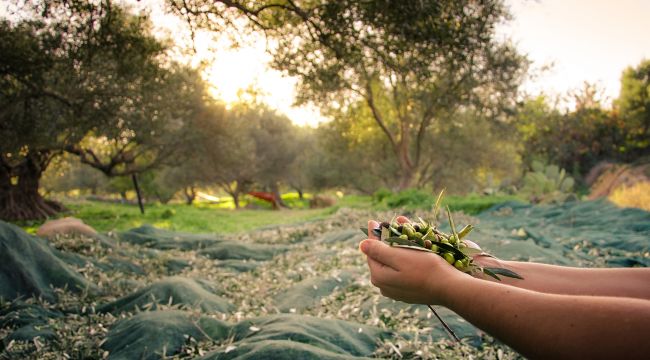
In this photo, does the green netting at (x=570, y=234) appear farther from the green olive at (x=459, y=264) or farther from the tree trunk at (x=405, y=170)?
the tree trunk at (x=405, y=170)

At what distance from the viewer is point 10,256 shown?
19.4ft

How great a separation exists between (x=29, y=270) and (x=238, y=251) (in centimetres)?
461

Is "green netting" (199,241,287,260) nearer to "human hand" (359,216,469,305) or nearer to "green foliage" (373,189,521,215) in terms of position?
"green foliage" (373,189,521,215)

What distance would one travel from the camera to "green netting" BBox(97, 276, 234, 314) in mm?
5422

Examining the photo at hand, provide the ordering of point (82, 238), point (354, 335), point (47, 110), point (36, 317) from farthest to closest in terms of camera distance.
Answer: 1. point (47, 110)
2. point (82, 238)
3. point (36, 317)
4. point (354, 335)

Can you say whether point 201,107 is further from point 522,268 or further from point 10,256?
point 522,268

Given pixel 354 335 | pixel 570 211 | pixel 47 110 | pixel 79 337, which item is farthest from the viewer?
pixel 570 211

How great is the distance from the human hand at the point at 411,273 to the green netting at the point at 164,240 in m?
8.88

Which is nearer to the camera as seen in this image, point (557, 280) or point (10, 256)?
point (557, 280)

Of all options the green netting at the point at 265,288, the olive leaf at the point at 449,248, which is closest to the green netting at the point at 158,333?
the green netting at the point at 265,288

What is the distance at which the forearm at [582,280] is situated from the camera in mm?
2164

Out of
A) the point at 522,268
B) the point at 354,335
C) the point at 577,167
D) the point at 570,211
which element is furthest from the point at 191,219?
the point at 577,167

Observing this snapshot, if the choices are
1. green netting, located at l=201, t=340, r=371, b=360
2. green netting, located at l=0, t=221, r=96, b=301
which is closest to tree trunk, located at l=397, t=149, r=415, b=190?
green netting, located at l=0, t=221, r=96, b=301

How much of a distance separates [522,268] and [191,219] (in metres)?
18.7
